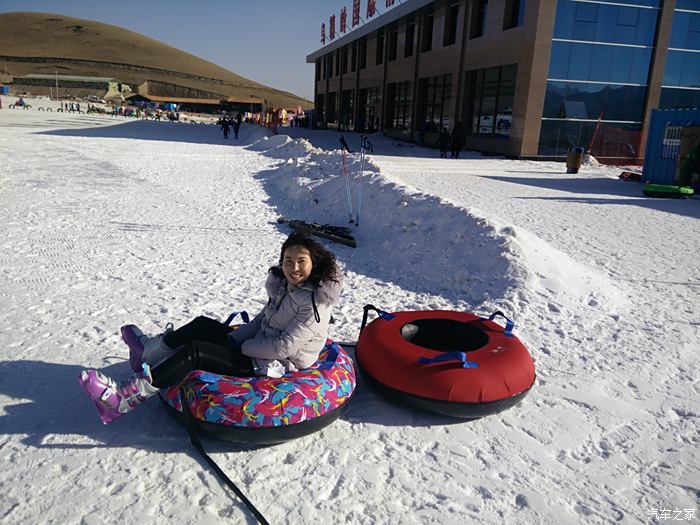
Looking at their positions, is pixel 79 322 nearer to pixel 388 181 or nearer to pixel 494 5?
pixel 388 181

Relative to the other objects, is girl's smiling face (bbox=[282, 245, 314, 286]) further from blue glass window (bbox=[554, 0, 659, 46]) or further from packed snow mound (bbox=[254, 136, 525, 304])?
blue glass window (bbox=[554, 0, 659, 46])

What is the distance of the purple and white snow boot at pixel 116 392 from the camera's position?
10.3ft

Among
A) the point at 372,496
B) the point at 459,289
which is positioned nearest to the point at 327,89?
the point at 459,289

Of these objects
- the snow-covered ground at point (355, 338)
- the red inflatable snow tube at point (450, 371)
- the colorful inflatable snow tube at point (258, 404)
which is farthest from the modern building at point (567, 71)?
the colorful inflatable snow tube at point (258, 404)

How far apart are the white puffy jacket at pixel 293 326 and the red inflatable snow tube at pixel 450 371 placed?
57cm

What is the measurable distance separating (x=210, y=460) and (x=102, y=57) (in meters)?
166

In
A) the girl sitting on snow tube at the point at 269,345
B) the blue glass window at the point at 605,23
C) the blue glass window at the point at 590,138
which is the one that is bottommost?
the girl sitting on snow tube at the point at 269,345

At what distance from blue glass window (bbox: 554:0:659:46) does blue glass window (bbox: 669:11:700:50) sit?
108cm

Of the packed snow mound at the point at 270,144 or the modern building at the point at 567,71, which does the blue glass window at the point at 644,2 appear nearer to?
the modern building at the point at 567,71

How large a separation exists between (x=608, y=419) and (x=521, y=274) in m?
2.69

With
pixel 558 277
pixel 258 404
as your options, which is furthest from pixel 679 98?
pixel 258 404

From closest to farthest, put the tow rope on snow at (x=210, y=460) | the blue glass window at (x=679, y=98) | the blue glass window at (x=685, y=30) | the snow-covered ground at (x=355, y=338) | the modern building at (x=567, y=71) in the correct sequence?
the tow rope on snow at (x=210, y=460), the snow-covered ground at (x=355, y=338), the modern building at (x=567, y=71), the blue glass window at (x=685, y=30), the blue glass window at (x=679, y=98)

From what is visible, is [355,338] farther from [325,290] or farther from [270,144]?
[270,144]

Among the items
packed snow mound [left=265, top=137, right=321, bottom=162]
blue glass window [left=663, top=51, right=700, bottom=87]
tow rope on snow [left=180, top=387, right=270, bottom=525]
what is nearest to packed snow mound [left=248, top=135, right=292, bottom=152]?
packed snow mound [left=265, top=137, right=321, bottom=162]
